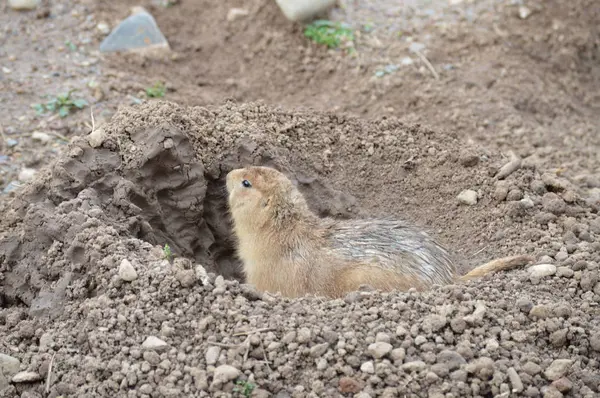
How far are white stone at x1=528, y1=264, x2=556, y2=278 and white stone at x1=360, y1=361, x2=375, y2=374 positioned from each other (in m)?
1.40

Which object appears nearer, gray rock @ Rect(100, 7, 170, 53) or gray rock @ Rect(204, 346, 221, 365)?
gray rock @ Rect(204, 346, 221, 365)

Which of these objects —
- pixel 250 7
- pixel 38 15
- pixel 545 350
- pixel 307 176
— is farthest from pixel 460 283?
pixel 38 15

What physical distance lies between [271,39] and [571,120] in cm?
329

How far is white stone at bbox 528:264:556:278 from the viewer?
434 cm

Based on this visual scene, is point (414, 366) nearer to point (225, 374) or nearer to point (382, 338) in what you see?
point (382, 338)

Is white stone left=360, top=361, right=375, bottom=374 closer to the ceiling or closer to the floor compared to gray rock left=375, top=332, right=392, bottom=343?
closer to the floor

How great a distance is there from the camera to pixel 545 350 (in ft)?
12.5

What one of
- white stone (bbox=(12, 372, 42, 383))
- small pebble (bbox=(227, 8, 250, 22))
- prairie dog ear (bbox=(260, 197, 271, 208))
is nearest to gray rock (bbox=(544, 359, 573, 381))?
prairie dog ear (bbox=(260, 197, 271, 208))

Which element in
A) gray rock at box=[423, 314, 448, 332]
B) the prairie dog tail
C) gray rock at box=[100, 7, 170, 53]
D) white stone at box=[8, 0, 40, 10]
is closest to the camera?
gray rock at box=[423, 314, 448, 332]

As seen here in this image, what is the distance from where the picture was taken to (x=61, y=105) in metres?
6.65

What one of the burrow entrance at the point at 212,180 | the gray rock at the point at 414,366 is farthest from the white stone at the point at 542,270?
the gray rock at the point at 414,366

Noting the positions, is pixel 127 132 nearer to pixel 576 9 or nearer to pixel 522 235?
pixel 522 235

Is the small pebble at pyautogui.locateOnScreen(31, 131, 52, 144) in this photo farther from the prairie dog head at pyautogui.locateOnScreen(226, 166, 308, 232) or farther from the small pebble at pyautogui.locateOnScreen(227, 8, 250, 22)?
the small pebble at pyautogui.locateOnScreen(227, 8, 250, 22)

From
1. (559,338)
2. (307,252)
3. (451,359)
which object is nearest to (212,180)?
(307,252)
